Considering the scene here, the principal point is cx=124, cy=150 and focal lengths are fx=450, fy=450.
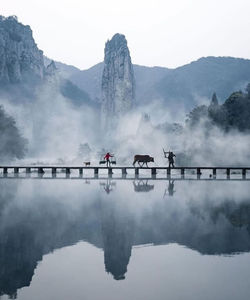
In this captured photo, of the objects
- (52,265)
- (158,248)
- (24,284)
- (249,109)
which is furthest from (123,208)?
(249,109)

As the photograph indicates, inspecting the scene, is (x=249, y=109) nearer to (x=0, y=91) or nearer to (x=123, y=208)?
(x=123, y=208)

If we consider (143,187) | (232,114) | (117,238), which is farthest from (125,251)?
(232,114)

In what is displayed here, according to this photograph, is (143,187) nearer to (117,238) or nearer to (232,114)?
(117,238)

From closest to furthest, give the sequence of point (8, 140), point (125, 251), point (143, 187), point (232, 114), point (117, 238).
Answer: point (125, 251) → point (117, 238) → point (143, 187) → point (232, 114) → point (8, 140)

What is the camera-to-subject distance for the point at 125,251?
10258 millimetres

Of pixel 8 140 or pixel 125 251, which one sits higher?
pixel 8 140

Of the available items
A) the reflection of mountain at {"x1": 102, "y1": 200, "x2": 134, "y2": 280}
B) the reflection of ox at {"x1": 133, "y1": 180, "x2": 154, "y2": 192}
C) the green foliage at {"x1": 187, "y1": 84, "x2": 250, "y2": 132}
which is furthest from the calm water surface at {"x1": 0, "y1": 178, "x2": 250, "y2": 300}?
the green foliage at {"x1": 187, "y1": 84, "x2": 250, "y2": 132}

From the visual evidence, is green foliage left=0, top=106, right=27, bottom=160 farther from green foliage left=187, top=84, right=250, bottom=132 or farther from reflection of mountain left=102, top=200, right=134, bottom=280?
reflection of mountain left=102, top=200, right=134, bottom=280

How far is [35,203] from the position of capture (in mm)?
18906

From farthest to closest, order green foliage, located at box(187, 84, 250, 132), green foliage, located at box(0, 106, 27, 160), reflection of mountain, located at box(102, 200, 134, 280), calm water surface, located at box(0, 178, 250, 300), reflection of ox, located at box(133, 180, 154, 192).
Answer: green foliage, located at box(0, 106, 27, 160) → green foliage, located at box(187, 84, 250, 132) → reflection of ox, located at box(133, 180, 154, 192) → reflection of mountain, located at box(102, 200, 134, 280) → calm water surface, located at box(0, 178, 250, 300)

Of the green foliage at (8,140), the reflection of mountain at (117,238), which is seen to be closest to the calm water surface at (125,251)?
the reflection of mountain at (117,238)

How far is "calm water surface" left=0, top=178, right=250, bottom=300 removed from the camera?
7.50m

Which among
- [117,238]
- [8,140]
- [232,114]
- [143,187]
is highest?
[232,114]

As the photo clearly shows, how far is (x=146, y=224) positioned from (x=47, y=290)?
21.2 ft
